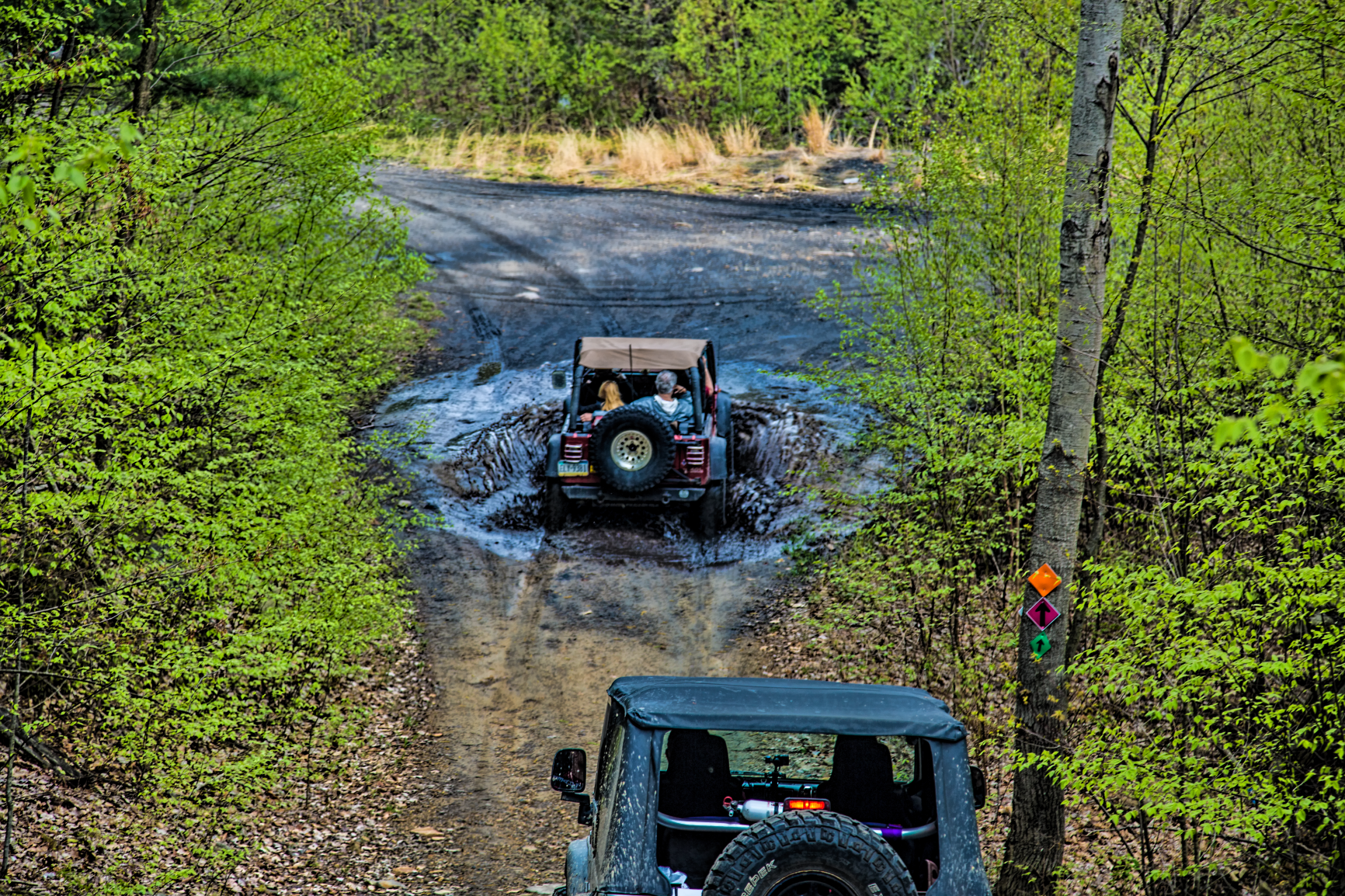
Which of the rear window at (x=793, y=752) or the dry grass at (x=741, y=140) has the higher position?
the dry grass at (x=741, y=140)

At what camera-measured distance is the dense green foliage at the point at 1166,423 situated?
16.1 feet

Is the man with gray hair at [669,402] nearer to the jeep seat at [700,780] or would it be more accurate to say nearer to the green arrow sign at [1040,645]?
the green arrow sign at [1040,645]

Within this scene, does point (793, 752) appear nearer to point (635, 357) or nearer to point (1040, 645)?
point (1040, 645)

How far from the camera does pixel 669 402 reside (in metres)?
12.9

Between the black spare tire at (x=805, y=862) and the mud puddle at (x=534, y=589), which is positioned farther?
the mud puddle at (x=534, y=589)

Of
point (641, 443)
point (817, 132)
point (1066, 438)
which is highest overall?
point (817, 132)

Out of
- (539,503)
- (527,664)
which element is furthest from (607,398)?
(527,664)

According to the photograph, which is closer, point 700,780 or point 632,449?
point 700,780

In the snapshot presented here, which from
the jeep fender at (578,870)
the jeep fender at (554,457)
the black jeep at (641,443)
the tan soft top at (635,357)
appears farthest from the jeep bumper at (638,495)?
the jeep fender at (578,870)

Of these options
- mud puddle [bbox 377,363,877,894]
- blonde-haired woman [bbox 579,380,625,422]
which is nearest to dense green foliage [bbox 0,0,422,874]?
mud puddle [bbox 377,363,877,894]

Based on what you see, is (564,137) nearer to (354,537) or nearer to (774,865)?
(354,537)

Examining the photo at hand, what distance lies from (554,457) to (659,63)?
20.8 m

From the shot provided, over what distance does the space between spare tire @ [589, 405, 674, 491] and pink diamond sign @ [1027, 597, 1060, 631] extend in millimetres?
6484

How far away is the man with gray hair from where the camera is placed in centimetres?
1279
